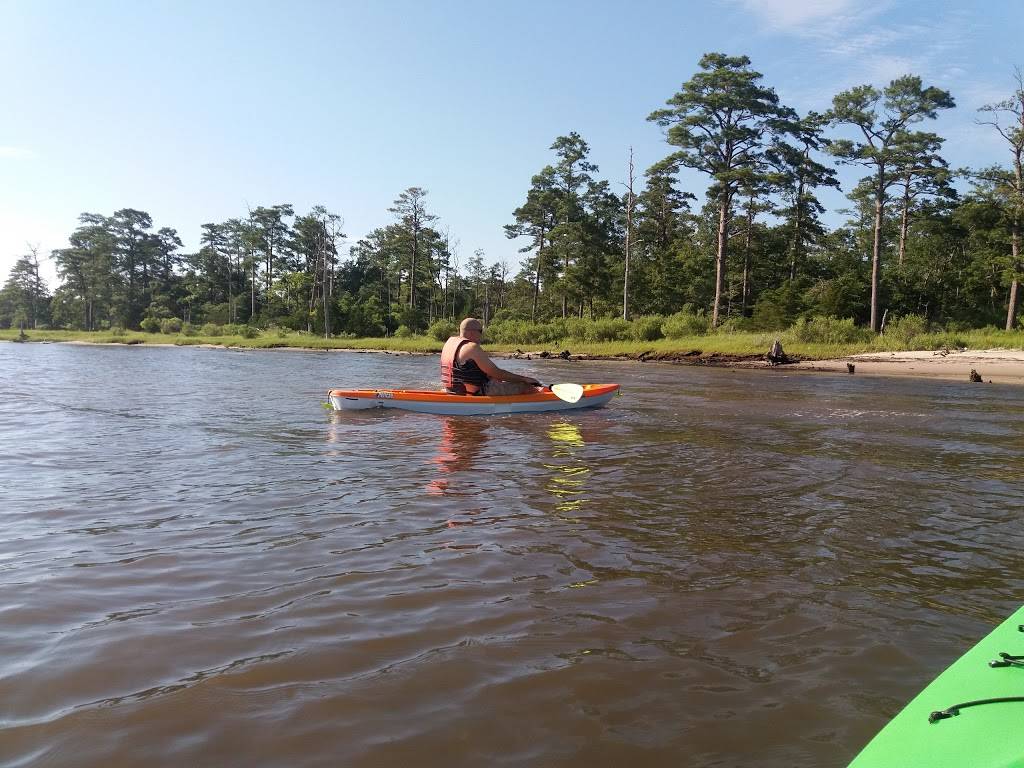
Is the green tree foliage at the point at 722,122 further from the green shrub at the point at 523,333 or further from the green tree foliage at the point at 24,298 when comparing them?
the green tree foliage at the point at 24,298

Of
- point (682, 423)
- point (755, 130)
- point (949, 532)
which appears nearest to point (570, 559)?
point (949, 532)

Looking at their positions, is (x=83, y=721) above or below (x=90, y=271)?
below

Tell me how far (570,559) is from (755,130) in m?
34.1

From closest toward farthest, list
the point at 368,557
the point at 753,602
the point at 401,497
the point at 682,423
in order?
the point at 753,602 → the point at 368,557 → the point at 401,497 → the point at 682,423

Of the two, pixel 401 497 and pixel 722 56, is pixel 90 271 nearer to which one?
pixel 722 56

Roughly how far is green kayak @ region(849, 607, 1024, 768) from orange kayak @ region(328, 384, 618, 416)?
8.49 metres

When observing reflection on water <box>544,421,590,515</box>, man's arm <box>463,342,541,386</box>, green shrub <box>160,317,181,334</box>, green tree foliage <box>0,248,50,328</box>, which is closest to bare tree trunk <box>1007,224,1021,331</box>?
man's arm <box>463,342,541,386</box>

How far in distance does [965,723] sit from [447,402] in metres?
9.03

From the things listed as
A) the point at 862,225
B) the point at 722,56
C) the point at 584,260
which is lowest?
the point at 584,260

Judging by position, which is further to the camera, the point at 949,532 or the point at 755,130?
the point at 755,130

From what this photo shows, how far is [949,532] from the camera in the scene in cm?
474

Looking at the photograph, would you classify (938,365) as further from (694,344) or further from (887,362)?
(694,344)

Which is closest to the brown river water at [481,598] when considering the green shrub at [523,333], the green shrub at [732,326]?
the green shrub at [732,326]

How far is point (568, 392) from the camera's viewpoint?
1111 centimetres
